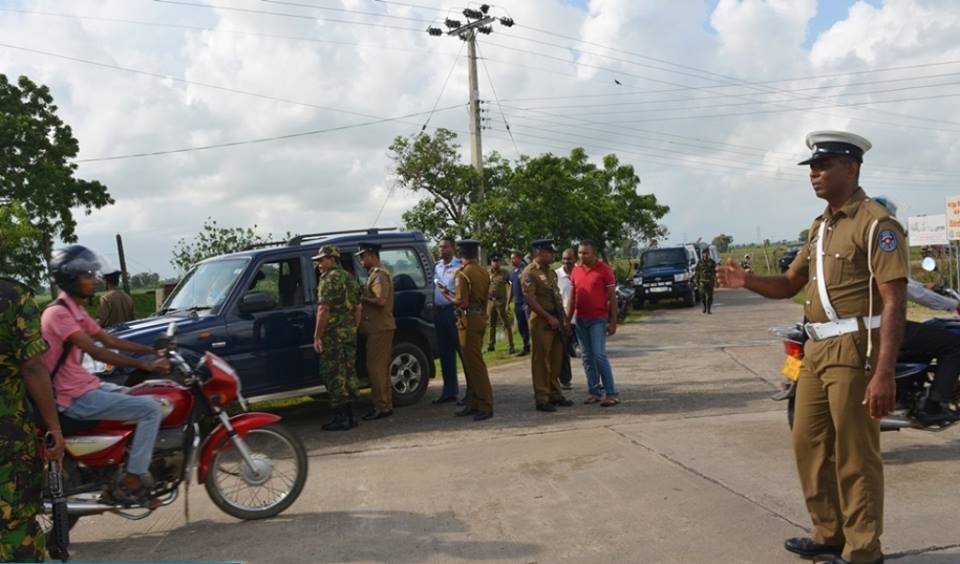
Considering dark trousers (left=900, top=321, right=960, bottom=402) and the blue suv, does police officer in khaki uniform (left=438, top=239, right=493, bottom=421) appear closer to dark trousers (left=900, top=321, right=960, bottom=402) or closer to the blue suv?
the blue suv

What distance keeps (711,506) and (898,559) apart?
117 centimetres

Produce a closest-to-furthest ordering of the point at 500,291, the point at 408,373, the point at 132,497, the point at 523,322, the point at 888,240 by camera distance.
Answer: the point at 888,240, the point at 132,497, the point at 408,373, the point at 523,322, the point at 500,291

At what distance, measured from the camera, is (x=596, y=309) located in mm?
8672

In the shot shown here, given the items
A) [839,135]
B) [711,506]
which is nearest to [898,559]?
[711,506]

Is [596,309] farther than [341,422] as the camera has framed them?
Yes

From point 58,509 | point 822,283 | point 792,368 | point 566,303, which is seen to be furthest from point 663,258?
point 58,509

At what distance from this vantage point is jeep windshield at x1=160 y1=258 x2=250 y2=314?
8.12 metres

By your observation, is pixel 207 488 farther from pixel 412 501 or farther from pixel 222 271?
pixel 222 271

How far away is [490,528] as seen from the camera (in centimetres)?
486

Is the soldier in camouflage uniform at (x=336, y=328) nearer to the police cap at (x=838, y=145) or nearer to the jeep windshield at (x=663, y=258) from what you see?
the police cap at (x=838, y=145)

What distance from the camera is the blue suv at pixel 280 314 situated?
7785mm

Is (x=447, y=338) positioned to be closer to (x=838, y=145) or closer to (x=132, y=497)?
(x=132, y=497)

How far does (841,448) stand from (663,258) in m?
22.3

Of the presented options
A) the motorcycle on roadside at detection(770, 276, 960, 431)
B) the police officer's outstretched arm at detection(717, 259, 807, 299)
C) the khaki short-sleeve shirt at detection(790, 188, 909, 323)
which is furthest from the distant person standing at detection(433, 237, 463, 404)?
the khaki short-sleeve shirt at detection(790, 188, 909, 323)
